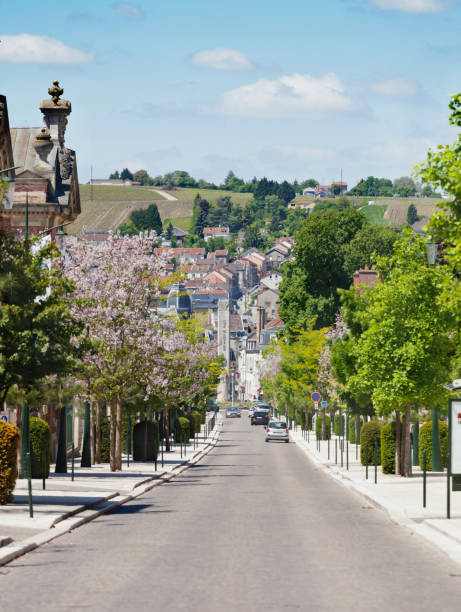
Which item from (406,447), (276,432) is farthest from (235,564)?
(276,432)

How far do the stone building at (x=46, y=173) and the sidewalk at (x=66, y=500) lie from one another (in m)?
10.5

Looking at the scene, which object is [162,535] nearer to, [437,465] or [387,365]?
[387,365]

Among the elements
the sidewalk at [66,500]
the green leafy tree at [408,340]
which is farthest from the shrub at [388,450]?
the sidewalk at [66,500]

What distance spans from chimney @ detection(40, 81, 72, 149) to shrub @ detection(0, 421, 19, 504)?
2956 centimetres

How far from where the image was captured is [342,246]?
9531 centimetres

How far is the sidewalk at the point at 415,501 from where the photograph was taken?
18.6 metres

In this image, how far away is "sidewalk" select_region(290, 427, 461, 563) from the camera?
18.6 meters

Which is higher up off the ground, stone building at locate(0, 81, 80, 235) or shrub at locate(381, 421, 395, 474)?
stone building at locate(0, 81, 80, 235)

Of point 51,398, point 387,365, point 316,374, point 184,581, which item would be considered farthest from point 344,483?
point 316,374

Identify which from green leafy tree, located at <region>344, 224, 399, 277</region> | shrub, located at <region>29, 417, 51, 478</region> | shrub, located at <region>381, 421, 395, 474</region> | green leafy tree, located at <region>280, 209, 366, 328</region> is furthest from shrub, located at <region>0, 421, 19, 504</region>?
green leafy tree, located at <region>344, 224, 399, 277</region>

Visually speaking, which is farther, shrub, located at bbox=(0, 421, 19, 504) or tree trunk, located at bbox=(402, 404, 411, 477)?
tree trunk, located at bbox=(402, 404, 411, 477)

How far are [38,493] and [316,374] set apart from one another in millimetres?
58301

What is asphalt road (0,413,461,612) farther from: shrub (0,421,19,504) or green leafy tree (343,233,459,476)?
green leafy tree (343,233,459,476)

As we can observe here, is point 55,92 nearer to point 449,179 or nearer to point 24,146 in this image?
point 24,146
